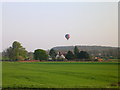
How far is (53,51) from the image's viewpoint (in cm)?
3588

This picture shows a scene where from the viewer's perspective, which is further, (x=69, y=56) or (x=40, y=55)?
(x=40, y=55)

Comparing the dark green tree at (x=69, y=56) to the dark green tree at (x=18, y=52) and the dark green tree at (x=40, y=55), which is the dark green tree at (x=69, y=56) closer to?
the dark green tree at (x=40, y=55)

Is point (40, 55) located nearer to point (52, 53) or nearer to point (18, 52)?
point (52, 53)

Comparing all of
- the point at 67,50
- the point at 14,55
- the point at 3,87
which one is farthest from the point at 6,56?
the point at 3,87

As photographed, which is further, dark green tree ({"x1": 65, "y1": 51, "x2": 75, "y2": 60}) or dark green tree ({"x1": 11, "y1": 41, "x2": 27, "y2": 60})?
dark green tree ({"x1": 11, "y1": 41, "x2": 27, "y2": 60})

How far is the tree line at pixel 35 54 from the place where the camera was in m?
33.4

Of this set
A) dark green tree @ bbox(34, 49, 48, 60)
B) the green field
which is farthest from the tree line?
the green field

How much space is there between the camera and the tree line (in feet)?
110

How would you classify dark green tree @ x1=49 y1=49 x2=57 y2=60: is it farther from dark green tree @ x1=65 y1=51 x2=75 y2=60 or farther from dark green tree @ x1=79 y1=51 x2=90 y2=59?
dark green tree @ x1=79 y1=51 x2=90 y2=59

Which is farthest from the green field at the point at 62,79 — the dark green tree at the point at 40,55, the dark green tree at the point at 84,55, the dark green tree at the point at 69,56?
the dark green tree at the point at 40,55

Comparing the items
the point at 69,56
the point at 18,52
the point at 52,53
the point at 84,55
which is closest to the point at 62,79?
the point at 69,56

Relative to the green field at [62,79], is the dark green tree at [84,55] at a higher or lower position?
higher

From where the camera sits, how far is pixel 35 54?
34.4m

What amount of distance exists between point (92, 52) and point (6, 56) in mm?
15694
